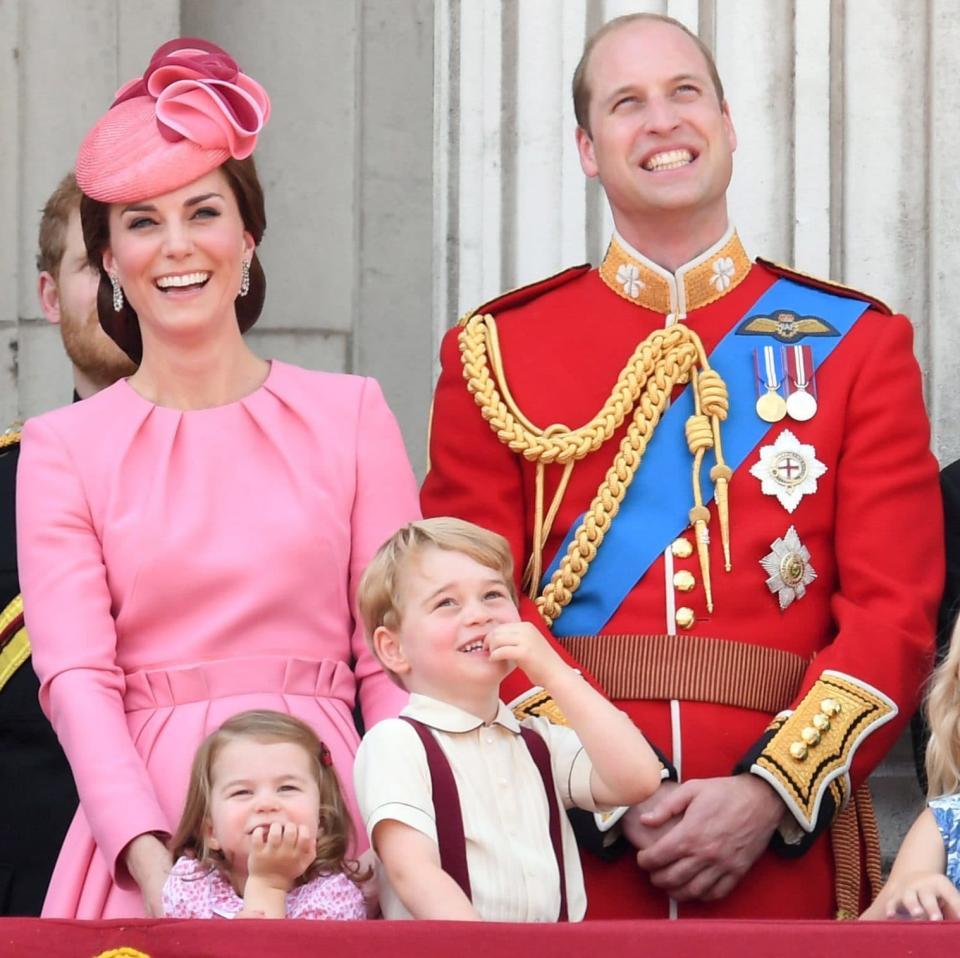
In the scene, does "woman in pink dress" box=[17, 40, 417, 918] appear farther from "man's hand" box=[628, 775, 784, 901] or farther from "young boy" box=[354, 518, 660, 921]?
"man's hand" box=[628, 775, 784, 901]

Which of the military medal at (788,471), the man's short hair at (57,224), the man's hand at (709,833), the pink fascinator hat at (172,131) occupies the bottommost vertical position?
the man's hand at (709,833)

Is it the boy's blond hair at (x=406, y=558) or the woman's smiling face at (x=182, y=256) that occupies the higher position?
the woman's smiling face at (x=182, y=256)

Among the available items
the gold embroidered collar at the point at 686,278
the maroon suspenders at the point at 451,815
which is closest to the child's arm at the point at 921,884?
the maroon suspenders at the point at 451,815

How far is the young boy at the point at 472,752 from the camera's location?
3.15m

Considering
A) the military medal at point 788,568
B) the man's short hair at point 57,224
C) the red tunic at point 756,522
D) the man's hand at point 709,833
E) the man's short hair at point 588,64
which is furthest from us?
the man's short hair at point 57,224

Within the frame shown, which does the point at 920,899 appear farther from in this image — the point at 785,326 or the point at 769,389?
the point at 785,326

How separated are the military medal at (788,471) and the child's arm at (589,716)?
2.23ft

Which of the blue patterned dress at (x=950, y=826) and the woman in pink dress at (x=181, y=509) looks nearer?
the blue patterned dress at (x=950, y=826)

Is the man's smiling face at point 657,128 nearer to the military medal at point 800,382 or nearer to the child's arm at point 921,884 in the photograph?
the military medal at point 800,382

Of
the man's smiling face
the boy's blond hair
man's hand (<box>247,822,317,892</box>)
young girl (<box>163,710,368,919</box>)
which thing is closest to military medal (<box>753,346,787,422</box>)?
the man's smiling face

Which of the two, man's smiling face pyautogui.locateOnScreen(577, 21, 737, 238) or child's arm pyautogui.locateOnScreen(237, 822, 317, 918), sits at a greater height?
man's smiling face pyautogui.locateOnScreen(577, 21, 737, 238)

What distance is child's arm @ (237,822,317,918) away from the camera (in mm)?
3102

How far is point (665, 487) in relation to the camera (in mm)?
3871

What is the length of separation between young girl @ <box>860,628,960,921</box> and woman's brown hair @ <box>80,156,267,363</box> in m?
1.15
